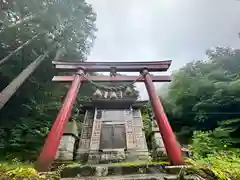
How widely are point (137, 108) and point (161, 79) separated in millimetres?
3674

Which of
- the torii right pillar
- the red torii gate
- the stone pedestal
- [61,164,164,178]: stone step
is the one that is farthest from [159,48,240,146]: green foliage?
the stone pedestal

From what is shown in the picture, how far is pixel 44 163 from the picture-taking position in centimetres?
434

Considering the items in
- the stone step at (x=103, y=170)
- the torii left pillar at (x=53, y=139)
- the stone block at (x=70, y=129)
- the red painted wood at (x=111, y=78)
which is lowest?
the stone step at (x=103, y=170)

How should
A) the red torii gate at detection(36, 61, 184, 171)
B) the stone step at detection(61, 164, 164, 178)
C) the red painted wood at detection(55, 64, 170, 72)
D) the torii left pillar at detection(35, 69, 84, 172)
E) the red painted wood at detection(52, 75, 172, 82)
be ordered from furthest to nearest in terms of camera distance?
the red painted wood at detection(55, 64, 170, 72), the red painted wood at detection(52, 75, 172, 82), the red torii gate at detection(36, 61, 184, 171), the stone step at detection(61, 164, 164, 178), the torii left pillar at detection(35, 69, 84, 172)

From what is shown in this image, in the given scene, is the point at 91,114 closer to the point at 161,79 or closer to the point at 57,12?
the point at 161,79

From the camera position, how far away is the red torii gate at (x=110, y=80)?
472cm

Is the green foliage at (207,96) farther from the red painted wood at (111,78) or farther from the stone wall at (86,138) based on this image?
the stone wall at (86,138)

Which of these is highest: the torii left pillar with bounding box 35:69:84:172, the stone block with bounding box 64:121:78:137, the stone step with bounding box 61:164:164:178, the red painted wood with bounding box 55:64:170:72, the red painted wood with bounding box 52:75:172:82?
the red painted wood with bounding box 55:64:170:72

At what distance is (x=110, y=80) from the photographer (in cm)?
800

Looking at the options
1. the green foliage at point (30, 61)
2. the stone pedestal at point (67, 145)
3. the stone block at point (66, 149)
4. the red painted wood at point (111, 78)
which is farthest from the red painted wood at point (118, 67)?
the green foliage at point (30, 61)

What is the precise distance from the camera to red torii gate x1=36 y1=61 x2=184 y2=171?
4.72m

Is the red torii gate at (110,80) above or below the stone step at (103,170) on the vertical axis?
above

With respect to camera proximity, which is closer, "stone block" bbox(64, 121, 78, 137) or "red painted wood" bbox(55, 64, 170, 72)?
"red painted wood" bbox(55, 64, 170, 72)

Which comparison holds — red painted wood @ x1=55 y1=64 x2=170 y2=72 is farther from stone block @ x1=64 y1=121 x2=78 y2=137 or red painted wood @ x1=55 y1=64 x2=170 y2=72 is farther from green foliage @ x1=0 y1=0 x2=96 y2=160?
green foliage @ x1=0 y1=0 x2=96 y2=160
